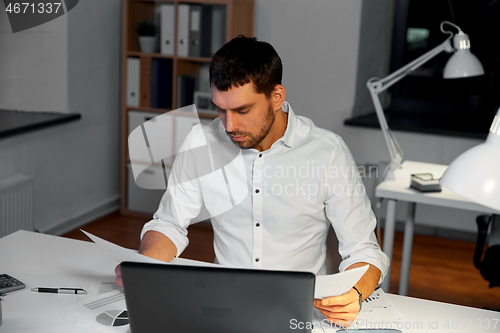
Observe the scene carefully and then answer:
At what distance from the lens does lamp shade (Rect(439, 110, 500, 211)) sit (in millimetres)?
853

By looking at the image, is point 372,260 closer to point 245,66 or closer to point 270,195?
point 270,195

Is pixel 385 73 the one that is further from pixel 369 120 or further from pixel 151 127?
pixel 151 127

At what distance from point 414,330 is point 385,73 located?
127 inches

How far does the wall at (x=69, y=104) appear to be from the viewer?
3.27 meters

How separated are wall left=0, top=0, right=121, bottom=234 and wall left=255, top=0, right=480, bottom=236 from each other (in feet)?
3.62

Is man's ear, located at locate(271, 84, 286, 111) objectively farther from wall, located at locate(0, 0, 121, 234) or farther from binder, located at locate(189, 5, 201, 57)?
binder, located at locate(189, 5, 201, 57)

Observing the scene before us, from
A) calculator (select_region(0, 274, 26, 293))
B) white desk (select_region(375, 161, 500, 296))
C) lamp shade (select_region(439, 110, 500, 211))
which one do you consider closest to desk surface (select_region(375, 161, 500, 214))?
white desk (select_region(375, 161, 500, 296))

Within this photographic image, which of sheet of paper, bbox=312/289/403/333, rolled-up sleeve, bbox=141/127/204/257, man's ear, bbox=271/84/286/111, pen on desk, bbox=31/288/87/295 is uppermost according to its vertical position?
man's ear, bbox=271/84/286/111

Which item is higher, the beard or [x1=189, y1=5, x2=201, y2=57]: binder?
[x1=189, y1=5, x2=201, y2=57]: binder

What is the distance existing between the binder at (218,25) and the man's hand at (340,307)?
8.95ft

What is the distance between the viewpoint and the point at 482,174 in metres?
0.87

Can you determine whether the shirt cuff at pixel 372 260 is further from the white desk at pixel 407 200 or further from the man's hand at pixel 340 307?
the white desk at pixel 407 200

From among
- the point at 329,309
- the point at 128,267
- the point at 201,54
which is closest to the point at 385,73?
the point at 201,54

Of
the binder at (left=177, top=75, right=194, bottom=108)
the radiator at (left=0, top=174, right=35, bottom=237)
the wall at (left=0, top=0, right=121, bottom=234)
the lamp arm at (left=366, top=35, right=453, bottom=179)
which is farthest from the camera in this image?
Answer: the binder at (left=177, top=75, right=194, bottom=108)
